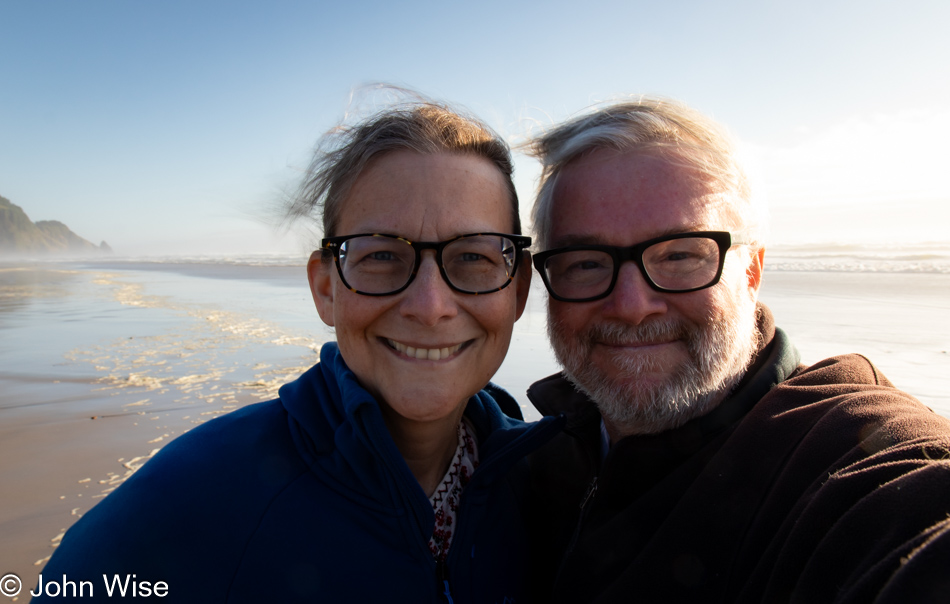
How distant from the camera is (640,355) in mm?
2002

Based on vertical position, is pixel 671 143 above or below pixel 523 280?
above

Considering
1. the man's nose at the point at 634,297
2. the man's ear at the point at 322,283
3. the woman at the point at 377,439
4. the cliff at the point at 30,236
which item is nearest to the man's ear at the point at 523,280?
the woman at the point at 377,439

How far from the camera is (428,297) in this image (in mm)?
1674

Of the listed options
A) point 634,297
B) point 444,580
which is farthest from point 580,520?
point 634,297

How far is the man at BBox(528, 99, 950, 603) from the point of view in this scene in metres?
1.10

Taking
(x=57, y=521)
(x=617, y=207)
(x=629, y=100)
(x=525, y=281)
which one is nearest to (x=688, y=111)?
(x=629, y=100)

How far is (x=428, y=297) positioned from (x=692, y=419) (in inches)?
42.6

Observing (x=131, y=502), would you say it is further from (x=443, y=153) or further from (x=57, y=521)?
(x=57, y=521)

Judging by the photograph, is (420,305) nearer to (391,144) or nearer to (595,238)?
(391,144)

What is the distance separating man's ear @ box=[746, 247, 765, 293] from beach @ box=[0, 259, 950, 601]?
3.21 feet

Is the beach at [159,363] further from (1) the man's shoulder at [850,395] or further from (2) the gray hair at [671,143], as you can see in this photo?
(1) the man's shoulder at [850,395]

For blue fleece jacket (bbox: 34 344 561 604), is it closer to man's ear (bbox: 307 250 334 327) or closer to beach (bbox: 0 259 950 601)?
man's ear (bbox: 307 250 334 327)

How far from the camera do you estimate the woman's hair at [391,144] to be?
1819 mm

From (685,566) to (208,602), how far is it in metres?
1.33
